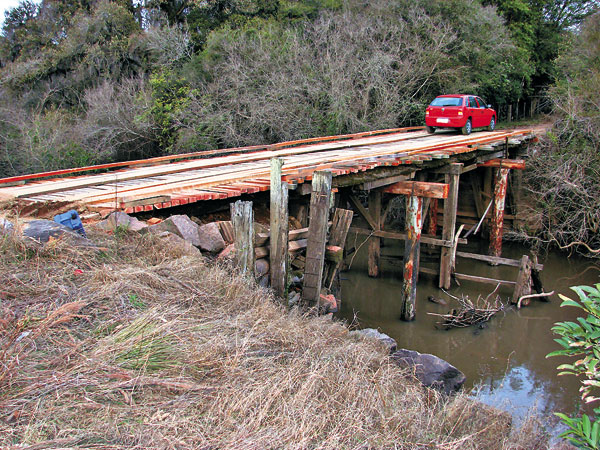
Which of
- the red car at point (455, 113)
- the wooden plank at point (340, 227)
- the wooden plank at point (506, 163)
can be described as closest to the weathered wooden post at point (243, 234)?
the wooden plank at point (340, 227)

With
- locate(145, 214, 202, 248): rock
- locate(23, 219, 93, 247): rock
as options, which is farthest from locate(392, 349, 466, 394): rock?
locate(23, 219, 93, 247): rock

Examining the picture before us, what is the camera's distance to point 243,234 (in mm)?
6102

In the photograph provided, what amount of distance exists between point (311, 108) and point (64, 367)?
14871 millimetres

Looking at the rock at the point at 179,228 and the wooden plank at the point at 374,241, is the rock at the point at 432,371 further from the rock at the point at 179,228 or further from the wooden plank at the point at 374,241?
the wooden plank at the point at 374,241

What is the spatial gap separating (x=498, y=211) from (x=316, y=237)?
24.8 ft

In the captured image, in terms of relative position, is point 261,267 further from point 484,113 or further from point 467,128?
point 484,113

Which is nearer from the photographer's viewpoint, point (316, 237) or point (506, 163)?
point (316, 237)

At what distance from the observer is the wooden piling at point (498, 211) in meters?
12.6

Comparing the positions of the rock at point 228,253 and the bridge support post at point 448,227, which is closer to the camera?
the rock at point 228,253

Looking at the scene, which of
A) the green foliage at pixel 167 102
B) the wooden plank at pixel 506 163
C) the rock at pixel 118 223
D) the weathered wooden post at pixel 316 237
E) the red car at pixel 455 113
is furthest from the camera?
the green foliage at pixel 167 102

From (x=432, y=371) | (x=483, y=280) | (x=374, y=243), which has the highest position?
(x=432, y=371)

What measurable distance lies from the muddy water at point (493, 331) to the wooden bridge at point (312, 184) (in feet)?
1.78

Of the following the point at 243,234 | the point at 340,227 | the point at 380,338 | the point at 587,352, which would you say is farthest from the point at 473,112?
the point at 587,352

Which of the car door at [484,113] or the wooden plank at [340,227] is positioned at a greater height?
the car door at [484,113]
